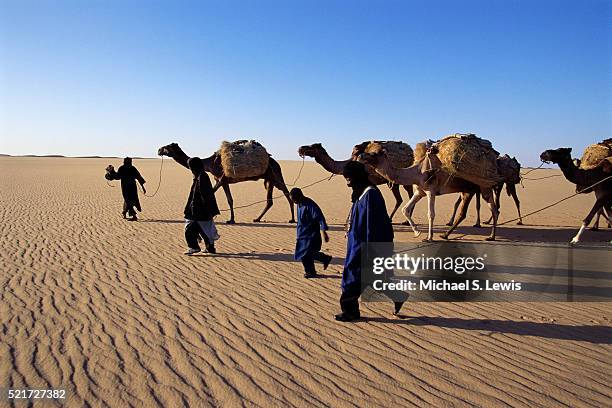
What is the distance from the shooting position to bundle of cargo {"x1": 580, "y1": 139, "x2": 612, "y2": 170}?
36.3ft

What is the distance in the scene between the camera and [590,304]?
20.3 ft

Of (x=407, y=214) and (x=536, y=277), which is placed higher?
(x=407, y=214)

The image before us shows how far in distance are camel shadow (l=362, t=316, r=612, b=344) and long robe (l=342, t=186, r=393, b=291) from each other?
847 millimetres

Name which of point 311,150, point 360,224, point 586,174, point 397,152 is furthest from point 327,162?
point 360,224

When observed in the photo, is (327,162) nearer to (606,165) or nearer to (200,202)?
(200,202)

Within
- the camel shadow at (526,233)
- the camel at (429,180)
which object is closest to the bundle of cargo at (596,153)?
the camel shadow at (526,233)

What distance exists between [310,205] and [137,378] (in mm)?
3753

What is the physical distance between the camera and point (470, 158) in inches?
396

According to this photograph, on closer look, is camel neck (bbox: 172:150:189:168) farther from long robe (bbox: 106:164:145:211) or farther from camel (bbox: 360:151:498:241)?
camel (bbox: 360:151:498:241)

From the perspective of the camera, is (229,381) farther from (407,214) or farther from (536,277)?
(407,214)

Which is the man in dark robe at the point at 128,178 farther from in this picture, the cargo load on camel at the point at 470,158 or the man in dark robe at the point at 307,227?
the cargo load on camel at the point at 470,158

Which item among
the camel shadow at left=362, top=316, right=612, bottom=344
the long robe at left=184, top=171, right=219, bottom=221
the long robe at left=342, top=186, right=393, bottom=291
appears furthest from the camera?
the long robe at left=184, top=171, right=219, bottom=221

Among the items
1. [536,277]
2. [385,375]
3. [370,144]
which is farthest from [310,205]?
[370,144]

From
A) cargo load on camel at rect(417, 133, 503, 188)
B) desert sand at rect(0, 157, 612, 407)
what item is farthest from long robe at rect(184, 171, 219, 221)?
cargo load on camel at rect(417, 133, 503, 188)
